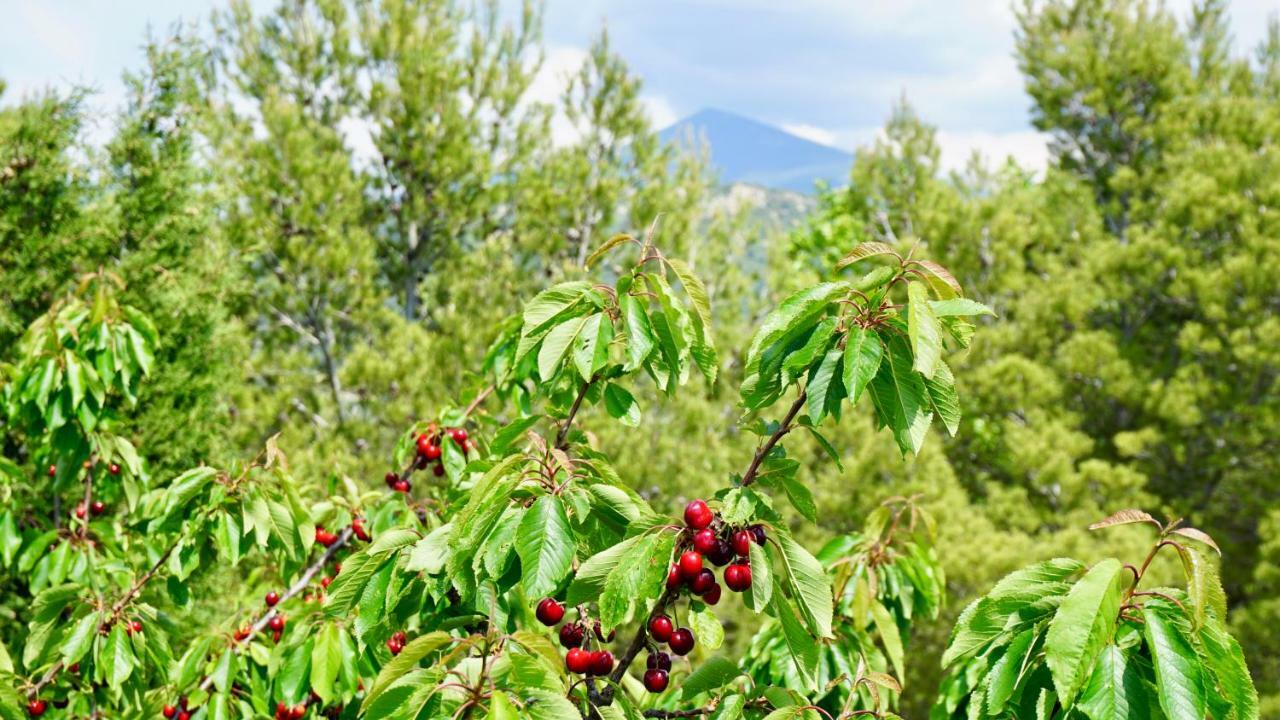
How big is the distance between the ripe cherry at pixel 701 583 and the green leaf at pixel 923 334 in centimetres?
41

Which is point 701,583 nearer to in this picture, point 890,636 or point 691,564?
point 691,564

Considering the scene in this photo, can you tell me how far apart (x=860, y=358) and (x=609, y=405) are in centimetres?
57

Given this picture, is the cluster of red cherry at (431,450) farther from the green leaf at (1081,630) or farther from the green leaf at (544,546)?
the green leaf at (1081,630)

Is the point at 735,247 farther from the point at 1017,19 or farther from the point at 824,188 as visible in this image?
the point at 824,188

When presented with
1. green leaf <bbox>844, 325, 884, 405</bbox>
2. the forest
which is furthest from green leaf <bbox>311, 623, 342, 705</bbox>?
green leaf <bbox>844, 325, 884, 405</bbox>

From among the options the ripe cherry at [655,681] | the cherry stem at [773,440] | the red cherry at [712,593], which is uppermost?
the cherry stem at [773,440]

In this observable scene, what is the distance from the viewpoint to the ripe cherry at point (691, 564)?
1.21 metres

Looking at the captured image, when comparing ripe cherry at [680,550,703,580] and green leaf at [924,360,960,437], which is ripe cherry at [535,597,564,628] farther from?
green leaf at [924,360,960,437]

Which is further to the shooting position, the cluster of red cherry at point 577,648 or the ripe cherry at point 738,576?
the cluster of red cherry at point 577,648

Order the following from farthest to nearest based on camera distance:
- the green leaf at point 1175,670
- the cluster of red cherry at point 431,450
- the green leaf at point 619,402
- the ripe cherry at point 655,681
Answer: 1. the cluster of red cherry at point 431,450
2. the green leaf at point 619,402
3. the ripe cherry at point 655,681
4. the green leaf at point 1175,670

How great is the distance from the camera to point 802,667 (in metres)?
1.25

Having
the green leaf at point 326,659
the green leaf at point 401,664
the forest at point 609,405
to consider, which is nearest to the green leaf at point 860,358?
the forest at point 609,405

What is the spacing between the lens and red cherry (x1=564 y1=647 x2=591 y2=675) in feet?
4.24

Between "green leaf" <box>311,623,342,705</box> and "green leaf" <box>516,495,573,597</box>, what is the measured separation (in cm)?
83
